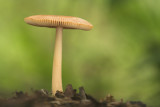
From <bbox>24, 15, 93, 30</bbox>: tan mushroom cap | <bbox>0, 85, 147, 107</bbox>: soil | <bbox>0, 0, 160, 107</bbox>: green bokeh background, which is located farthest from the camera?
<bbox>0, 0, 160, 107</bbox>: green bokeh background

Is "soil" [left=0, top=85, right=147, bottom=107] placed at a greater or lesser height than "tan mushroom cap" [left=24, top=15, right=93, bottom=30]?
lesser

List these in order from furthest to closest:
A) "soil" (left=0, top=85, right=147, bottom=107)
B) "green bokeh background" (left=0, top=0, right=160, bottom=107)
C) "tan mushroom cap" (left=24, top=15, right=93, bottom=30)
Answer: "green bokeh background" (left=0, top=0, right=160, bottom=107) < "tan mushroom cap" (left=24, top=15, right=93, bottom=30) < "soil" (left=0, top=85, right=147, bottom=107)

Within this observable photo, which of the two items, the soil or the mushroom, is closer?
the soil

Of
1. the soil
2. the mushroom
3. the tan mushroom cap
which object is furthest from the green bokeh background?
the soil

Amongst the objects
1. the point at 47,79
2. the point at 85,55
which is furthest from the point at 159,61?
the point at 47,79

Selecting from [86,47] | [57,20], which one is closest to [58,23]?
[57,20]

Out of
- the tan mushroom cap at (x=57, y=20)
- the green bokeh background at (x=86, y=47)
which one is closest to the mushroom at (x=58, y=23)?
the tan mushroom cap at (x=57, y=20)

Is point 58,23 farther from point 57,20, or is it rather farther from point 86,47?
point 86,47

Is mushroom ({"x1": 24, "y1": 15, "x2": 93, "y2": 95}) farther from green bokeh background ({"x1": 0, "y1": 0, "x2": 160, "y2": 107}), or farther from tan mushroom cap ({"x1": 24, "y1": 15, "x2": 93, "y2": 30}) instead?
green bokeh background ({"x1": 0, "y1": 0, "x2": 160, "y2": 107})
